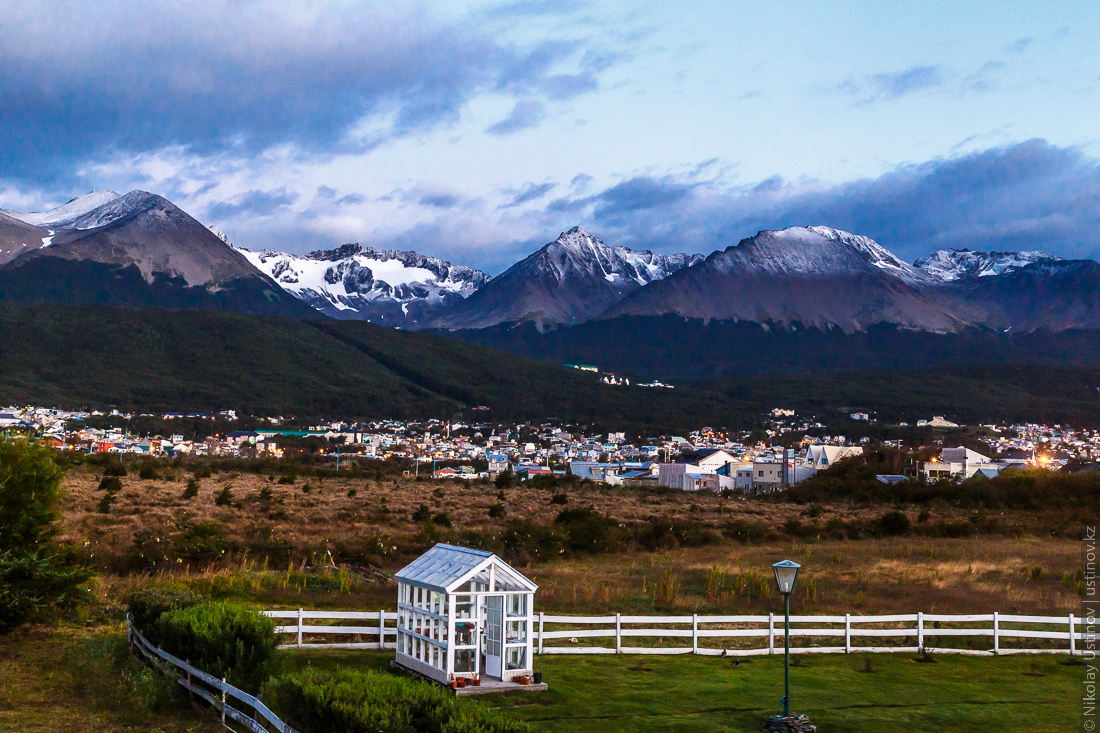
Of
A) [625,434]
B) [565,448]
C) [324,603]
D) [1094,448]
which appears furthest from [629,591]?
[625,434]

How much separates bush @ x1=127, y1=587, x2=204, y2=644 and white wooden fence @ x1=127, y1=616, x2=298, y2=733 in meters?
0.18

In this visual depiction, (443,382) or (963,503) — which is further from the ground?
(443,382)

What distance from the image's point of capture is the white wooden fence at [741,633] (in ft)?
49.7

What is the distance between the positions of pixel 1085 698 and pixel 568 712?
703cm

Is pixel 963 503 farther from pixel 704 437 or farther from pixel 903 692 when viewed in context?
pixel 704 437

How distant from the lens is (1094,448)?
360 feet

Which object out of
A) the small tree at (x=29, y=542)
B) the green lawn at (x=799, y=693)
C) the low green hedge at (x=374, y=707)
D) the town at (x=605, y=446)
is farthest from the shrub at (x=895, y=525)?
the low green hedge at (x=374, y=707)

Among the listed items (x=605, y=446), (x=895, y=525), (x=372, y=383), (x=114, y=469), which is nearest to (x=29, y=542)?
(x=895, y=525)

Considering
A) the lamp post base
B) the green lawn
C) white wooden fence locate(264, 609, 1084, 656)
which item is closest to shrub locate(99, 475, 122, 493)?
white wooden fence locate(264, 609, 1084, 656)

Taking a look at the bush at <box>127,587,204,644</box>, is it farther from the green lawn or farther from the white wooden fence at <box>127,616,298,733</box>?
the green lawn

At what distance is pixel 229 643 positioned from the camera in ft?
38.1

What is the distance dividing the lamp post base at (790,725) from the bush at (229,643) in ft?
19.0

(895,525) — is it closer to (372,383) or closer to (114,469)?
(114,469)

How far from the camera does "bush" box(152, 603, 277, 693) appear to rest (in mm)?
11484
